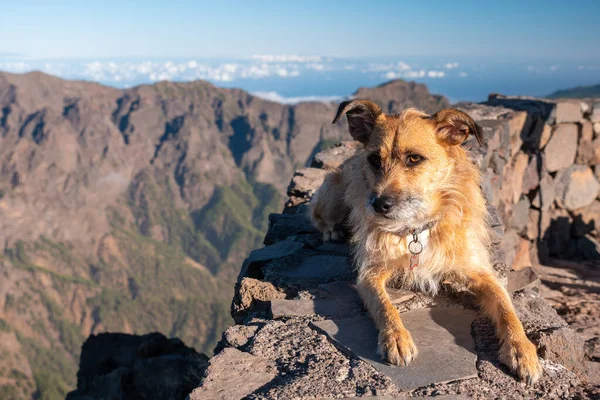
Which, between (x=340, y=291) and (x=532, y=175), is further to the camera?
(x=532, y=175)

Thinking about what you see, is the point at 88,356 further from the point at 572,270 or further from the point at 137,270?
the point at 137,270

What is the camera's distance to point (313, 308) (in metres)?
4.63

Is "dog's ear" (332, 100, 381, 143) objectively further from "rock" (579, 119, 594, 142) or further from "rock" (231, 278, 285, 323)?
"rock" (579, 119, 594, 142)

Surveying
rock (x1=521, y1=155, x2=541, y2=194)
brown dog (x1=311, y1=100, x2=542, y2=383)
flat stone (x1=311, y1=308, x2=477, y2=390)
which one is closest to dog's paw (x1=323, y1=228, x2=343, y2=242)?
brown dog (x1=311, y1=100, x2=542, y2=383)

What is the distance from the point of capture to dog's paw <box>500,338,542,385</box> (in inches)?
137

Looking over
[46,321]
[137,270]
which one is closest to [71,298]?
[46,321]

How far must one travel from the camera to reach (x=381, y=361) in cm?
372

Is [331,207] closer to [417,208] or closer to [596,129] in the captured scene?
[417,208]

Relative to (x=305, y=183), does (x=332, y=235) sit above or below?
below

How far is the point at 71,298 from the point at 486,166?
187 meters

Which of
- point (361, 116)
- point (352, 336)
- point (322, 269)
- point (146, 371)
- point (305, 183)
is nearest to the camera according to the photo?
point (352, 336)

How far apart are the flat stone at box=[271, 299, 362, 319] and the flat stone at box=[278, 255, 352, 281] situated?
71 centimetres

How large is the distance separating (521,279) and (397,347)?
7.76 feet

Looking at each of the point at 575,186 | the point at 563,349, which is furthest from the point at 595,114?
the point at 563,349
